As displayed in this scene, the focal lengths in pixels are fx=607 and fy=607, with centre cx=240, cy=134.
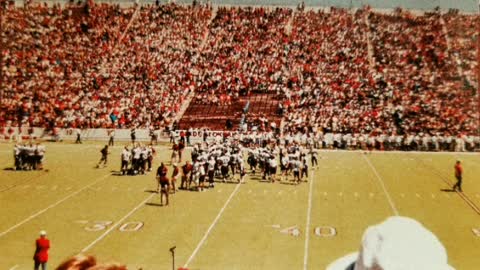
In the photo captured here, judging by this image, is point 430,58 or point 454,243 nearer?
point 454,243

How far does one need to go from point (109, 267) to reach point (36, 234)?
43.1 ft

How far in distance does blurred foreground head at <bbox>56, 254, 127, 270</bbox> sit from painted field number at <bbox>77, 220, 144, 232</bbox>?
12668 millimetres

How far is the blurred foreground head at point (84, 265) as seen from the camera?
2.10 meters

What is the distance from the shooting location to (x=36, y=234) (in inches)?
564

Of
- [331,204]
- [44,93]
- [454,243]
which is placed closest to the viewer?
[454,243]

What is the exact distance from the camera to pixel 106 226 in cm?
1501

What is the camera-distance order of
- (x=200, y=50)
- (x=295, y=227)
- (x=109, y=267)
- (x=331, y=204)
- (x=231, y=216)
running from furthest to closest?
(x=200, y=50), (x=331, y=204), (x=231, y=216), (x=295, y=227), (x=109, y=267)

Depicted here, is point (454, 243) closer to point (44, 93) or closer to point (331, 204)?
point (331, 204)

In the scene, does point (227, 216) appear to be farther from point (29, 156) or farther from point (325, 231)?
point (29, 156)

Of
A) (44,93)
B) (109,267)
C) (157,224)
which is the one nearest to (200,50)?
(44,93)

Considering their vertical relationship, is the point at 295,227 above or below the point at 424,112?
below

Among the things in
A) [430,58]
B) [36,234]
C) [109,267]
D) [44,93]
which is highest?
[430,58]

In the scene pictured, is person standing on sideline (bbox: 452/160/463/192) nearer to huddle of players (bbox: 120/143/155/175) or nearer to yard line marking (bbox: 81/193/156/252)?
yard line marking (bbox: 81/193/156/252)

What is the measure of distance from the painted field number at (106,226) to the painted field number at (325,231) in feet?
14.2
